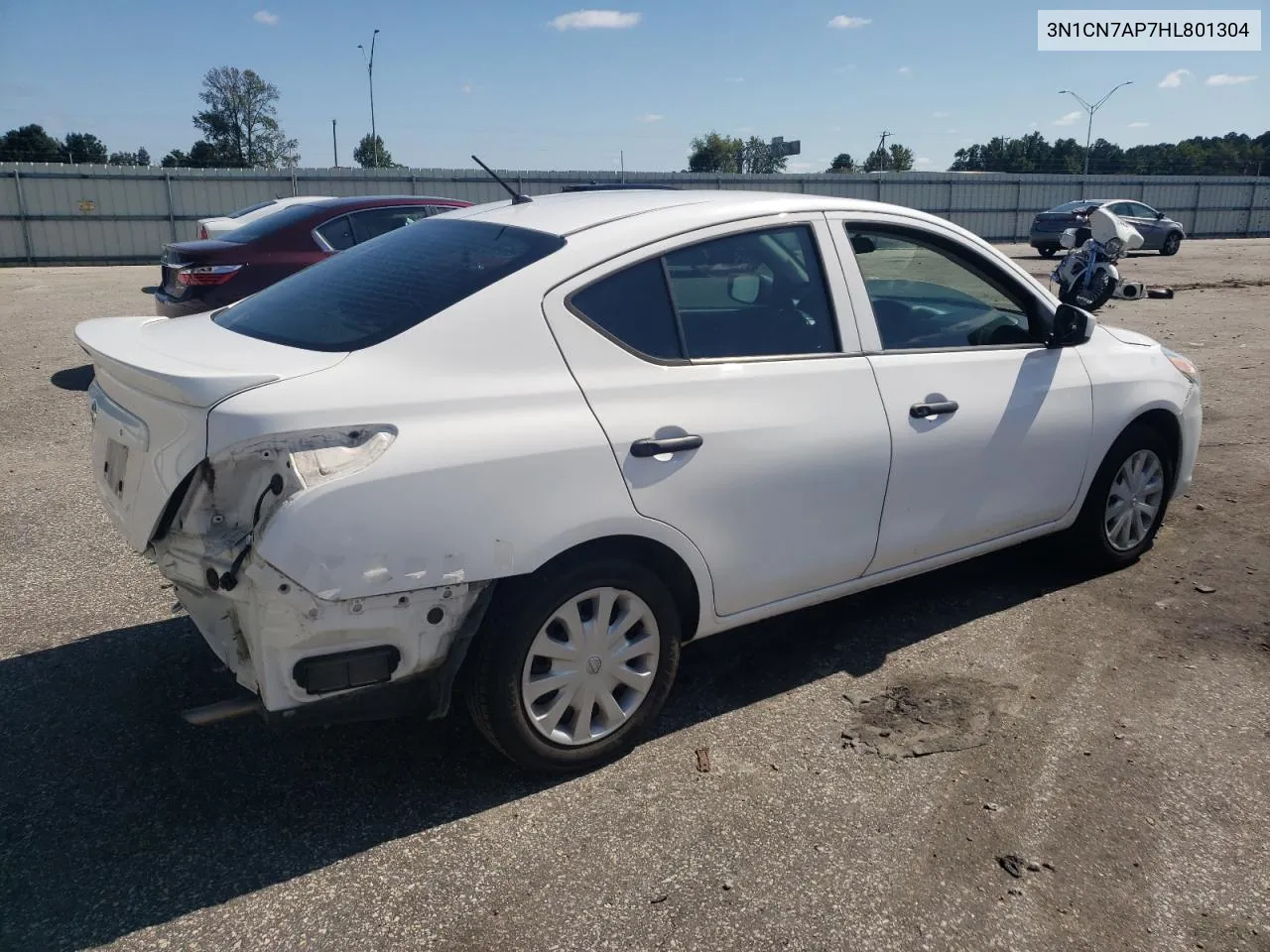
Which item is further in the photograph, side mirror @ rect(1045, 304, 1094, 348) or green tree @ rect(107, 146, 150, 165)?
green tree @ rect(107, 146, 150, 165)

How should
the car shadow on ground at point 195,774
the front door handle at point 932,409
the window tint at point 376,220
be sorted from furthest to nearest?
the window tint at point 376,220, the front door handle at point 932,409, the car shadow on ground at point 195,774

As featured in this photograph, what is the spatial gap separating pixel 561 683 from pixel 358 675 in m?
0.63

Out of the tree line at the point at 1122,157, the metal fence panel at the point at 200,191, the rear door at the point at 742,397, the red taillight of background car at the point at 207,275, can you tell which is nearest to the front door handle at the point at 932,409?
the rear door at the point at 742,397

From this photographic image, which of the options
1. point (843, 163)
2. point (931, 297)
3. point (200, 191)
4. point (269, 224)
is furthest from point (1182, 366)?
point (843, 163)

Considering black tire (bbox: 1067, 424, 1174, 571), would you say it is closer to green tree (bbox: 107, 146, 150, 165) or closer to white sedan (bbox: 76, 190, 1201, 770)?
white sedan (bbox: 76, 190, 1201, 770)

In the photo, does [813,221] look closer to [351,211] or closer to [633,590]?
[633,590]

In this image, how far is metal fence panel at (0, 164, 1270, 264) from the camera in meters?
26.3

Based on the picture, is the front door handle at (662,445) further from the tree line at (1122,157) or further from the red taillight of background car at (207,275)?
the tree line at (1122,157)

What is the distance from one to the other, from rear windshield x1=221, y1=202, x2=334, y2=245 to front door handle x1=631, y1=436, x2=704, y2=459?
22.2ft

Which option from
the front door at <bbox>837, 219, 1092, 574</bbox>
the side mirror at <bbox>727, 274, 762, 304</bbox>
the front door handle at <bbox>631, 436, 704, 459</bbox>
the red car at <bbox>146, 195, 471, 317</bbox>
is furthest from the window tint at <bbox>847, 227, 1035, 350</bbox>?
the red car at <bbox>146, 195, 471, 317</bbox>

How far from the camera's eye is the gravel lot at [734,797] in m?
2.60

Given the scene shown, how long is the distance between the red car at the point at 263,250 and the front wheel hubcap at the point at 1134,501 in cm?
621

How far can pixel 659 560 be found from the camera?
3.24 metres

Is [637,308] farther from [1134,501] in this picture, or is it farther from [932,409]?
[1134,501]
